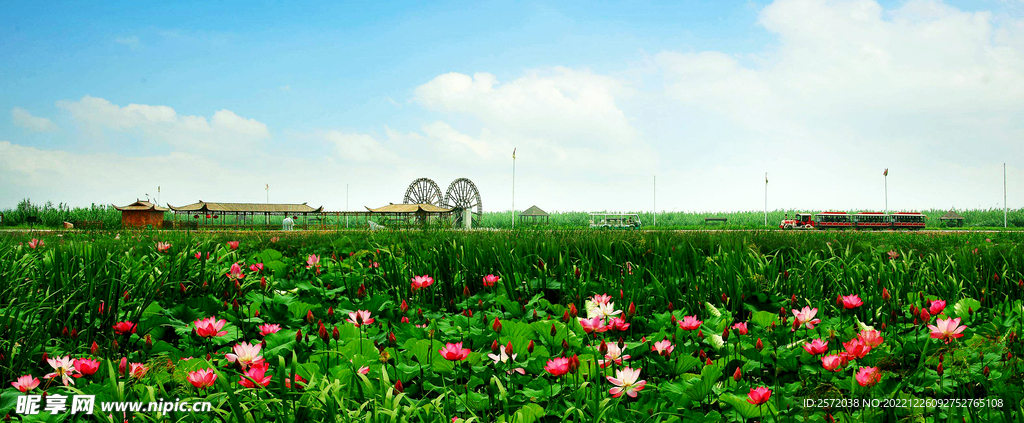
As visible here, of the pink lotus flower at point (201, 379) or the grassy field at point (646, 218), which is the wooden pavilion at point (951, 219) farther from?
the pink lotus flower at point (201, 379)

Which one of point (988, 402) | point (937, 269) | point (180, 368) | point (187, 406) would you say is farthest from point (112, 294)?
point (937, 269)

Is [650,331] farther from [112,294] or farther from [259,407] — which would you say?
[112,294]

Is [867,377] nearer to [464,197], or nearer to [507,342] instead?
[507,342]

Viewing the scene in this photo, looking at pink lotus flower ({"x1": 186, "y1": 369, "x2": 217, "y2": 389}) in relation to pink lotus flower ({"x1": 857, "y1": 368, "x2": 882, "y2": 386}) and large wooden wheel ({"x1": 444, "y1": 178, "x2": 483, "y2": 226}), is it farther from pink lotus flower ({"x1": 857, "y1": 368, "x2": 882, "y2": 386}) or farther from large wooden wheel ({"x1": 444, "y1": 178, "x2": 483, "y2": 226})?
large wooden wheel ({"x1": 444, "y1": 178, "x2": 483, "y2": 226})

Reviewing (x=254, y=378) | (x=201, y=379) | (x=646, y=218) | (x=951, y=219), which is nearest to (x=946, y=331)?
(x=254, y=378)

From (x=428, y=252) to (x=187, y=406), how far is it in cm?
291

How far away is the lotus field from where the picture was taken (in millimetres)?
1832

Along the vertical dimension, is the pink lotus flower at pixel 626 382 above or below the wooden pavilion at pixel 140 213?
below

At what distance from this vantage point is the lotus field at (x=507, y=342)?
6.01 feet

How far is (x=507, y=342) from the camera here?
7.47 feet

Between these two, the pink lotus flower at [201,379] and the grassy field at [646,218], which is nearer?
the pink lotus flower at [201,379]

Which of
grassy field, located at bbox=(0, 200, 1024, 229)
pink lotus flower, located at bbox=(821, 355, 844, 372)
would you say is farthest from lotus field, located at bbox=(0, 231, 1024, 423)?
grassy field, located at bbox=(0, 200, 1024, 229)

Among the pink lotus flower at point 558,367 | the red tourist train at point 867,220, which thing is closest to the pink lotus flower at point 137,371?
the pink lotus flower at point 558,367

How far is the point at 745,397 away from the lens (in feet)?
6.44
